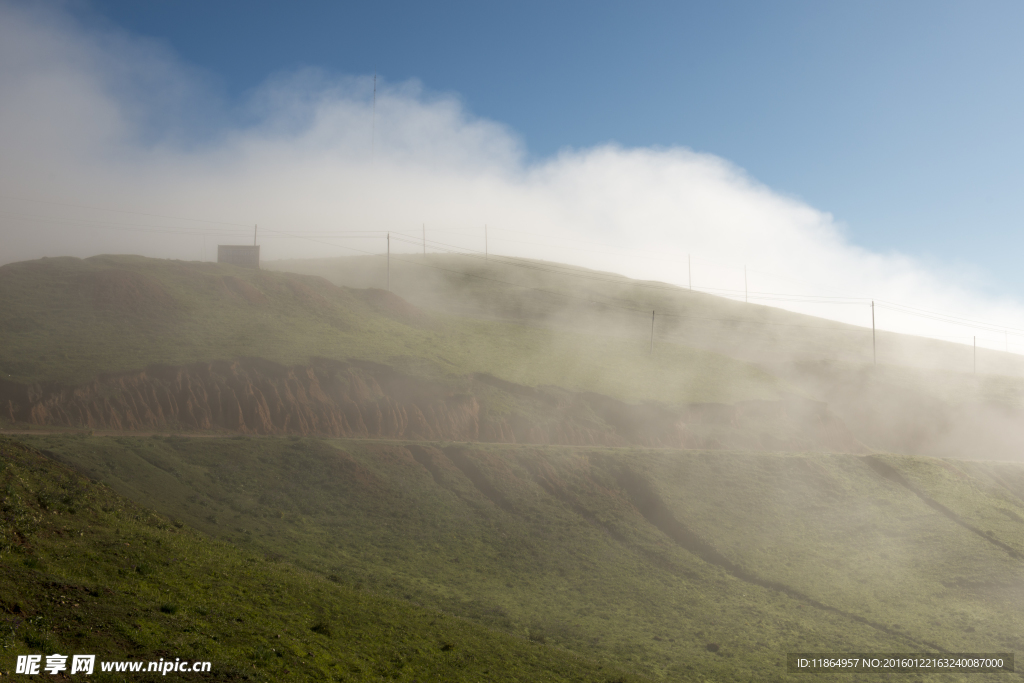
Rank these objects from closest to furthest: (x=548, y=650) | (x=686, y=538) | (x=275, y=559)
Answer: (x=548, y=650), (x=275, y=559), (x=686, y=538)

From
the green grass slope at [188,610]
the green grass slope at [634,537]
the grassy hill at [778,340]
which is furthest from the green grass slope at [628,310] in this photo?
the green grass slope at [188,610]

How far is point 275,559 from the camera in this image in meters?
24.9

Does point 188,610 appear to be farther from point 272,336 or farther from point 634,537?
point 272,336

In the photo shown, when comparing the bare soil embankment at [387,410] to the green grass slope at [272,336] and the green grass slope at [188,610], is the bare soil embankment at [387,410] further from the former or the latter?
the green grass slope at [188,610]

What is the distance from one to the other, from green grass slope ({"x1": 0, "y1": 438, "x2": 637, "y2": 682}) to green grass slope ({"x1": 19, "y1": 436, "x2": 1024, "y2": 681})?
152 inches

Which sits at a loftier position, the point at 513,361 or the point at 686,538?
the point at 513,361

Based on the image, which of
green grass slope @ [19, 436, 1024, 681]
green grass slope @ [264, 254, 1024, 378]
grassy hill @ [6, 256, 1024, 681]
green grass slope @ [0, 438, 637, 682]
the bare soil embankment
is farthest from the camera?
green grass slope @ [264, 254, 1024, 378]

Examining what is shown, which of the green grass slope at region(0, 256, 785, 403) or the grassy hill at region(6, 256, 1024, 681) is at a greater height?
the green grass slope at region(0, 256, 785, 403)

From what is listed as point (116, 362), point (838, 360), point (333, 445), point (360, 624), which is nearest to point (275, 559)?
point (360, 624)

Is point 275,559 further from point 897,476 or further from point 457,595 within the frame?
point 897,476

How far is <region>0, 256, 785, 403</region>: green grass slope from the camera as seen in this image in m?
50.5

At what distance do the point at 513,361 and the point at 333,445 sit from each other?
3390 centimetres

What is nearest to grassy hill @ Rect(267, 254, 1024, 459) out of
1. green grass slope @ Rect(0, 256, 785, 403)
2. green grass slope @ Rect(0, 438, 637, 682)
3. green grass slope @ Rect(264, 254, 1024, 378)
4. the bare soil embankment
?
green grass slope @ Rect(264, 254, 1024, 378)

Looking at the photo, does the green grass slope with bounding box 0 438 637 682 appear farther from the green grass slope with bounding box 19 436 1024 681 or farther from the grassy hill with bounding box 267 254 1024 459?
the grassy hill with bounding box 267 254 1024 459
